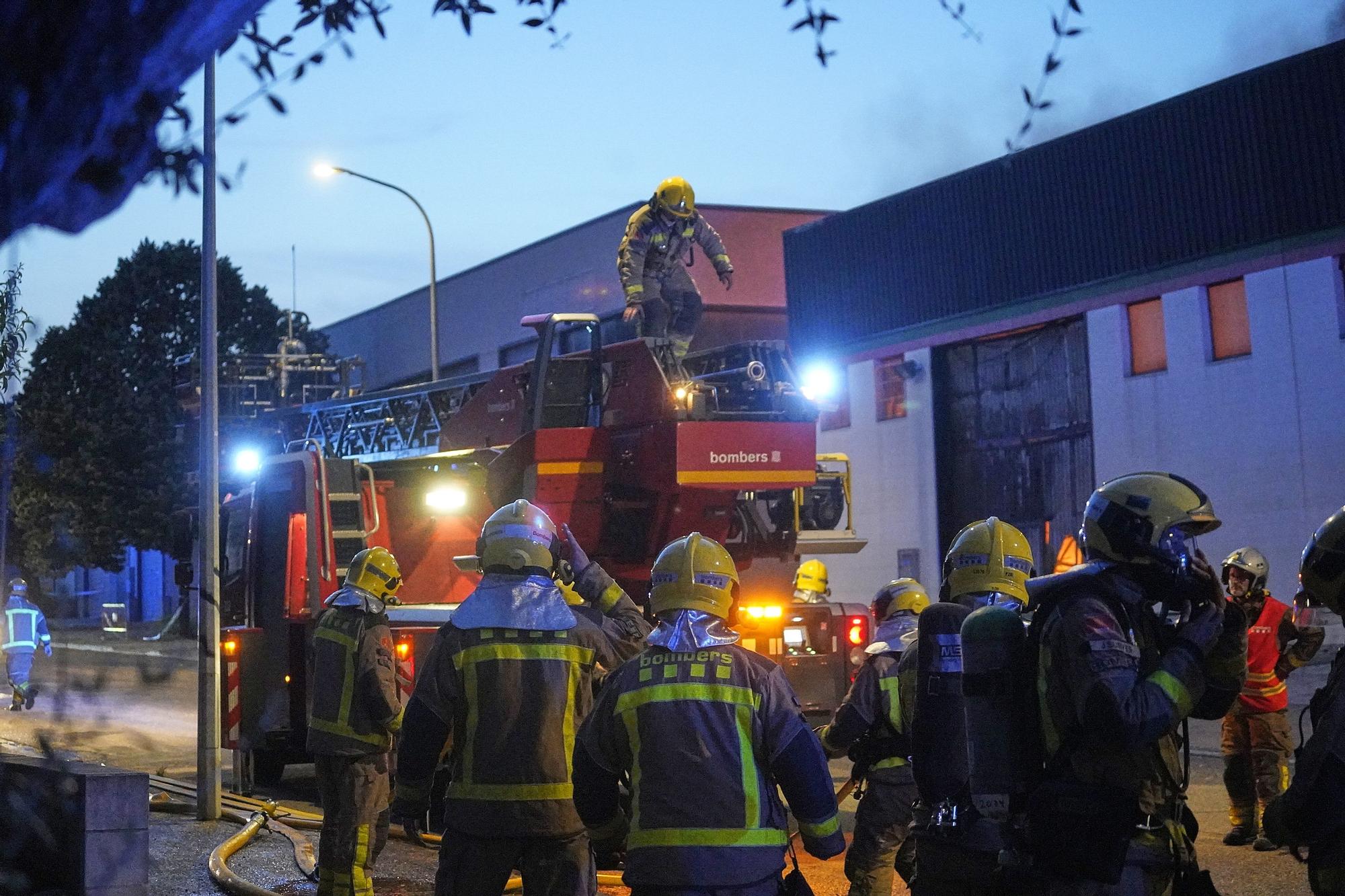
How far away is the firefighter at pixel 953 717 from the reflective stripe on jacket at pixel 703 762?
88cm

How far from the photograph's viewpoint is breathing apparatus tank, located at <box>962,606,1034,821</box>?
4102 millimetres

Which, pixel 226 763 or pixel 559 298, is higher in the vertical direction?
pixel 559 298

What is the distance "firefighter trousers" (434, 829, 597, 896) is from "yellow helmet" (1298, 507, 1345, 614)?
2500 mm

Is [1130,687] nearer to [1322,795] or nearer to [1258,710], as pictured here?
[1322,795]

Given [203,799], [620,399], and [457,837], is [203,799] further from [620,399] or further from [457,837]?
[457,837]

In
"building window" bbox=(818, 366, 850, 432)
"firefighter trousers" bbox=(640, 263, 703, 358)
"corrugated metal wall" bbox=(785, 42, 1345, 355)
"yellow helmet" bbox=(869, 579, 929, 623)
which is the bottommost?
"yellow helmet" bbox=(869, 579, 929, 623)

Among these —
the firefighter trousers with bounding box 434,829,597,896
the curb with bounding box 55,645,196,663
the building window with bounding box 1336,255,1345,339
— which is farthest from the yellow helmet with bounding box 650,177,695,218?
the curb with bounding box 55,645,196,663

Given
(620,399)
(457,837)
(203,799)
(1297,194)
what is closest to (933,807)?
(457,837)

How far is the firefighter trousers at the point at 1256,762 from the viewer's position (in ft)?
31.7

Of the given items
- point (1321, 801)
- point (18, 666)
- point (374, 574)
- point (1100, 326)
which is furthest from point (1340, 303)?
point (1321, 801)

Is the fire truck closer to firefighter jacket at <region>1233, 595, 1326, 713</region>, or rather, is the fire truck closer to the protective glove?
firefighter jacket at <region>1233, 595, 1326, 713</region>

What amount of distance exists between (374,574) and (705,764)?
148 inches

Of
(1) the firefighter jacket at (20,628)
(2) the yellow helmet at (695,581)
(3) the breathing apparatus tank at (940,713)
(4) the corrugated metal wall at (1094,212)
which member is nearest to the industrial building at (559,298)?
(4) the corrugated metal wall at (1094,212)

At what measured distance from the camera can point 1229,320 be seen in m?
23.2
